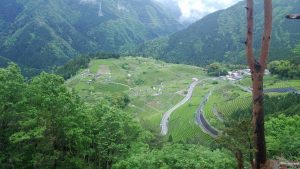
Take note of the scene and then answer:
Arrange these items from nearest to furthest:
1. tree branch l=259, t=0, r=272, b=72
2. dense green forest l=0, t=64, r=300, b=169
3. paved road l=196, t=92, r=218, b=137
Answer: tree branch l=259, t=0, r=272, b=72
dense green forest l=0, t=64, r=300, b=169
paved road l=196, t=92, r=218, b=137

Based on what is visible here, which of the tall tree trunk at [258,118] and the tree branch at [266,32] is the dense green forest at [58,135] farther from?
the tree branch at [266,32]

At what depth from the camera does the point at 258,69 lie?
48.6 ft

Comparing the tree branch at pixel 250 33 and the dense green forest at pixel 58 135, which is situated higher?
the tree branch at pixel 250 33

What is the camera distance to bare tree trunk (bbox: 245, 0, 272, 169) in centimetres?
1438

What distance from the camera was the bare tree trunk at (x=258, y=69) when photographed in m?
14.4

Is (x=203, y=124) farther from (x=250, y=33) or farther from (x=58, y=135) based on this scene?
(x=250, y=33)

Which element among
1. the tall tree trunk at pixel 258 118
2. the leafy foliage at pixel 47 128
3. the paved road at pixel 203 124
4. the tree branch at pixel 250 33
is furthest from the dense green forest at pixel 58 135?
the paved road at pixel 203 124

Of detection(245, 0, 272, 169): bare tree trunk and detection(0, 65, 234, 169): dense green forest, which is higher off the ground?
detection(245, 0, 272, 169): bare tree trunk

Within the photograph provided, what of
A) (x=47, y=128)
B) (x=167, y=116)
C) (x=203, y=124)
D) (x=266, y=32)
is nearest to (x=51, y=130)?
(x=47, y=128)

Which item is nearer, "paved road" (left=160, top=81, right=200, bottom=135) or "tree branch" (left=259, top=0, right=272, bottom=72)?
"tree branch" (left=259, top=0, right=272, bottom=72)

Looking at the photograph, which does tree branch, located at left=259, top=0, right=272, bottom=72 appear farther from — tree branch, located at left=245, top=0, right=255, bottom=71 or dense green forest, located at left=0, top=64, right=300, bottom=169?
dense green forest, located at left=0, top=64, right=300, bottom=169

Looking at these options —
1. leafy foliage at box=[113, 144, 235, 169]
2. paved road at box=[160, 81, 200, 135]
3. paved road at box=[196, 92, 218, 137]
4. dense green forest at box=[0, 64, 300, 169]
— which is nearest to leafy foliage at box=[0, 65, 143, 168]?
dense green forest at box=[0, 64, 300, 169]

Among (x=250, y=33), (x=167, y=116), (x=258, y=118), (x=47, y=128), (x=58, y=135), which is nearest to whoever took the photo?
(x=250, y=33)

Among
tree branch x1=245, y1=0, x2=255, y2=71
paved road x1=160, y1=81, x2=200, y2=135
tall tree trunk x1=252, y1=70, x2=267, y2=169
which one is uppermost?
tree branch x1=245, y1=0, x2=255, y2=71
